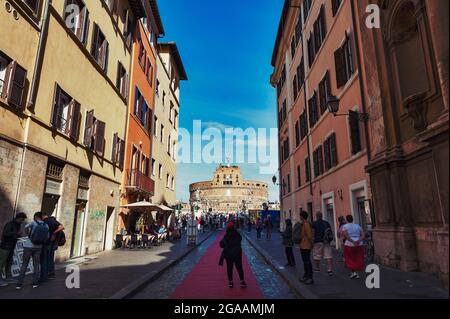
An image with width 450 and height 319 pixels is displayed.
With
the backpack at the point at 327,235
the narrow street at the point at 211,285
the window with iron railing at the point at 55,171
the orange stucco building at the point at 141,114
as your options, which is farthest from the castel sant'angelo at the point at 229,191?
the backpack at the point at 327,235

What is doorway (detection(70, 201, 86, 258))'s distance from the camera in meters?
13.6

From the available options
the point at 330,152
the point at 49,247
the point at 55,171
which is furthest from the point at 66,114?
the point at 330,152

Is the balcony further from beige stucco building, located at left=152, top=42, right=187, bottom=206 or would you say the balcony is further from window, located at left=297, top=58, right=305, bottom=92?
window, located at left=297, top=58, right=305, bottom=92

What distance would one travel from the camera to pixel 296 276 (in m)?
8.90

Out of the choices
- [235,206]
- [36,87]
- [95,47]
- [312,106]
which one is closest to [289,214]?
[312,106]

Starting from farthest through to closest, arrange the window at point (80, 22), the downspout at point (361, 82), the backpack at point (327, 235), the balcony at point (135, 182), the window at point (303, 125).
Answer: the window at point (303, 125) < the balcony at point (135, 182) < the window at point (80, 22) < the downspout at point (361, 82) < the backpack at point (327, 235)

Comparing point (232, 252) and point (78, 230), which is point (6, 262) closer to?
point (232, 252)

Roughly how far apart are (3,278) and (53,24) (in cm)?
851

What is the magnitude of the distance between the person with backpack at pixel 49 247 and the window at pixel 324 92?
14.0 meters

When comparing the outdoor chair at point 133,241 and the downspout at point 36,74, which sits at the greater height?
the downspout at point 36,74

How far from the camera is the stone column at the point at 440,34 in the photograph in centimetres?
721

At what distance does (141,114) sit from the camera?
2269cm

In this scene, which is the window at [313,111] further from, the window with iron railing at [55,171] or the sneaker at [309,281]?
the window with iron railing at [55,171]

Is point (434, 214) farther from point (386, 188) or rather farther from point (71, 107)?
point (71, 107)
